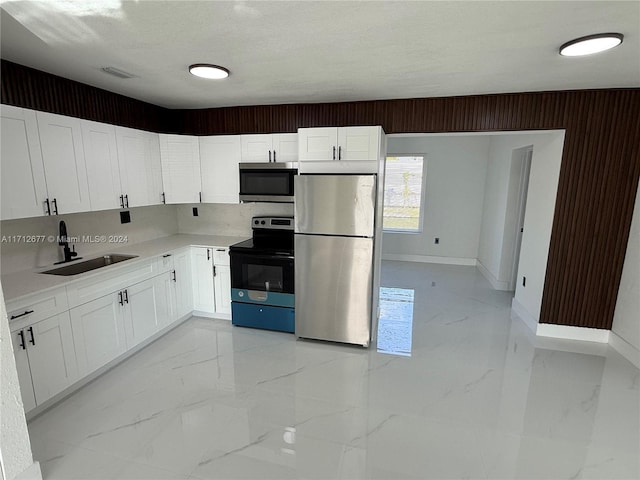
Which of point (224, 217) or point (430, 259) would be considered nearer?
point (224, 217)

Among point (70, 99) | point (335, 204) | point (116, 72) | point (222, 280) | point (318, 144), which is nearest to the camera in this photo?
point (116, 72)

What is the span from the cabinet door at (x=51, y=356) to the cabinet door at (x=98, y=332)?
0.20 ft

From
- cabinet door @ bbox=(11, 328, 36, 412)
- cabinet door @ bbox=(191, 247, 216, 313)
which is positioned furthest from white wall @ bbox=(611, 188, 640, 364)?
cabinet door @ bbox=(11, 328, 36, 412)

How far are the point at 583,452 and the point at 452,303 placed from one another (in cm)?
248

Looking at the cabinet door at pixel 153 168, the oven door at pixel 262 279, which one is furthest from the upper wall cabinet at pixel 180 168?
the oven door at pixel 262 279

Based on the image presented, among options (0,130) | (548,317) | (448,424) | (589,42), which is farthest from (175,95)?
(548,317)

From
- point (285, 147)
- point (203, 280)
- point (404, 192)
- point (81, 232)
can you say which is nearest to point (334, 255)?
point (285, 147)

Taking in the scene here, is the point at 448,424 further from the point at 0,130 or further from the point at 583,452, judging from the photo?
the point at 0,130

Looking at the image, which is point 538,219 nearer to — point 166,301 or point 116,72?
point 166,301

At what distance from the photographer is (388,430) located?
7.20 feet

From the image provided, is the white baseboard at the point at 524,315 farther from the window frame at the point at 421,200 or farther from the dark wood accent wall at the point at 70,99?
the dark wood accent wall at the point at 70,99

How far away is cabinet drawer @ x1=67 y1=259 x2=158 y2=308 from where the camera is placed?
2453 millimetres

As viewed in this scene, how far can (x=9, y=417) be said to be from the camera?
1699mm

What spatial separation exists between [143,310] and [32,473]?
1462mm
